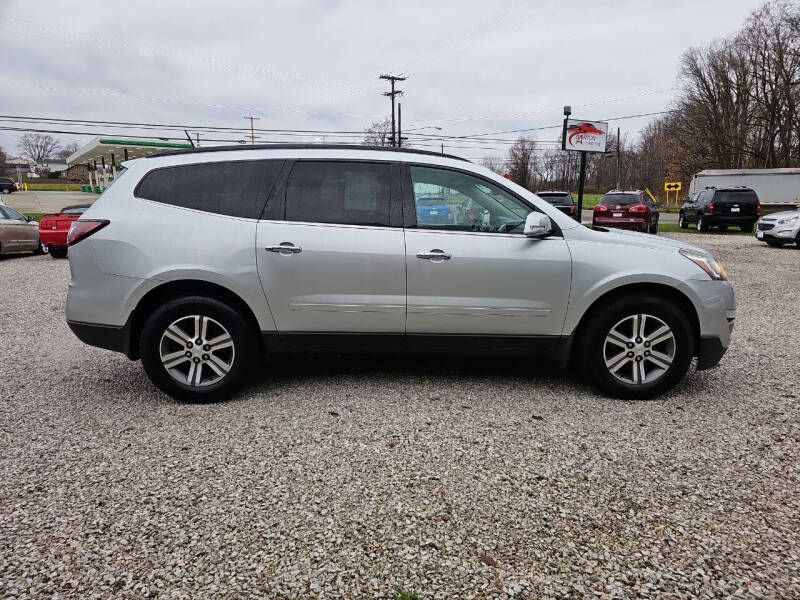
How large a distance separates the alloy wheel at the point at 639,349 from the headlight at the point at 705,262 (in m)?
0.52

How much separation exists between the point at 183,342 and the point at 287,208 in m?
1.20

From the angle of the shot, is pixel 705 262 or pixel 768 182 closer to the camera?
pixel 705 262

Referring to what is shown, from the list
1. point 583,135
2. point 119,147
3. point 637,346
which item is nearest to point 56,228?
point 637,346

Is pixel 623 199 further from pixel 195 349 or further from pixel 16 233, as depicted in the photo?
pixel 16 233

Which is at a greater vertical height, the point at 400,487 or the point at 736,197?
the point at 736,197

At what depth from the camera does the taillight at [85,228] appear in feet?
11.9

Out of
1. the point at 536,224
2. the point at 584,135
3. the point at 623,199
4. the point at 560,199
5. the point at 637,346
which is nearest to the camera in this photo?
the point at 536,224

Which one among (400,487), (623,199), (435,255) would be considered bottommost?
(400,487)

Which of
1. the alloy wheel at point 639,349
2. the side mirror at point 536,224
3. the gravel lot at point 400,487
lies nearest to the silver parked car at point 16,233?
the gravel lot at point 400,487

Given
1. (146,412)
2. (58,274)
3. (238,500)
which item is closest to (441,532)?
(238,500)

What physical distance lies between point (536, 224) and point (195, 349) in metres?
2.55

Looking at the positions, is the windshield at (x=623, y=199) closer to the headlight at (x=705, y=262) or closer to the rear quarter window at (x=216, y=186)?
the headlight at (x=705, y=262)

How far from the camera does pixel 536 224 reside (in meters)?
3.60

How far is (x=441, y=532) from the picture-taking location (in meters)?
2.32
